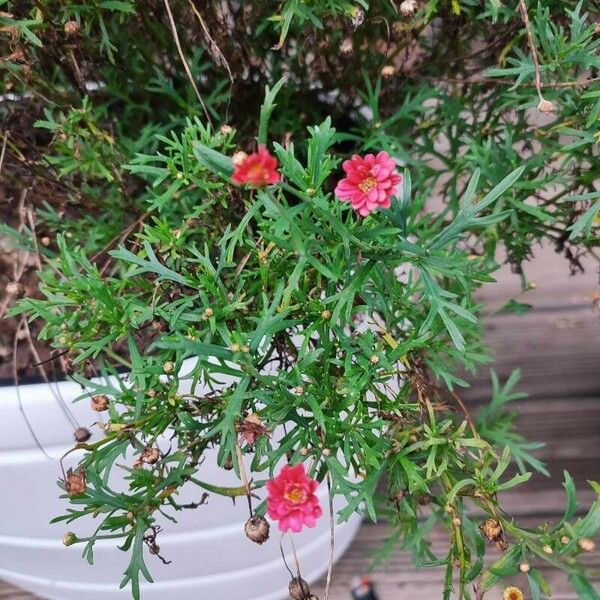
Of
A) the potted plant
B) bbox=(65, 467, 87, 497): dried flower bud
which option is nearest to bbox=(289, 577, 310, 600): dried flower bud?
the potted plant

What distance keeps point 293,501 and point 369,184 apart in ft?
0.51

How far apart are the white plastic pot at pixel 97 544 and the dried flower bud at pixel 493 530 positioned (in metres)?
0.21

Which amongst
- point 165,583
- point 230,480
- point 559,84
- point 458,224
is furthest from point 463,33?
point 165,583

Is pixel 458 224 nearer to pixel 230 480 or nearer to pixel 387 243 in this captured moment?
pixel 387 243

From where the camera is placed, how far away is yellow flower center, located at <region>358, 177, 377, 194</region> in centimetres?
32

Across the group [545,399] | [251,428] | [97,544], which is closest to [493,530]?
[251,428]

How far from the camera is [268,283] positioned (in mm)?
400

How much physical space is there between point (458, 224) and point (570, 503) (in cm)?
16

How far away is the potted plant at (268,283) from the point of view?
0.35m

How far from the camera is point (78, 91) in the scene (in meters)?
0.52

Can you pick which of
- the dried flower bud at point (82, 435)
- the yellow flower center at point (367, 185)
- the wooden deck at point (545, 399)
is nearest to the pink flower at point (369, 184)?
the yellow flower center at point (367, 185)

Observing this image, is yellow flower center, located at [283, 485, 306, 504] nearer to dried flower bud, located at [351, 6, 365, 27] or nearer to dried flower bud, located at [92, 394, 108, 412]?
dried flower bud, located at [92, 394, 108, 412]

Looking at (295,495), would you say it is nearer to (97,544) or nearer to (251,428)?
(251,428)

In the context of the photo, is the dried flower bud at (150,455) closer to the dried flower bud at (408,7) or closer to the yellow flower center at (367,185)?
the yellow flower center at (367,185)
